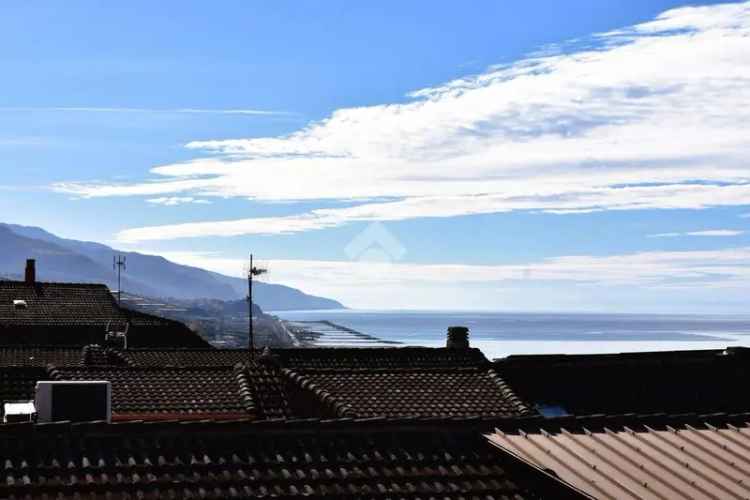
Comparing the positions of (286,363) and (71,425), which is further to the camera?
(286,363)

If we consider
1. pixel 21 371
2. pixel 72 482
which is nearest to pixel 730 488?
pixel 72 482

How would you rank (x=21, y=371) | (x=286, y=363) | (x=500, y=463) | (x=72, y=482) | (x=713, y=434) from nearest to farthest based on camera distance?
(x=72, y=482), (x=500, y=463), (x=713, y=434), (x=21, y=371), (x=286, y=363)

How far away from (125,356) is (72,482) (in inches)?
1096

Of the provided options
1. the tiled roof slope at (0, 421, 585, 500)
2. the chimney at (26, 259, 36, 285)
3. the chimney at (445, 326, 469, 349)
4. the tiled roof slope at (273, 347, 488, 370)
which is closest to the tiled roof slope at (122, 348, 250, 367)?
the tiled roof slope at (273, 347, 488, 370)

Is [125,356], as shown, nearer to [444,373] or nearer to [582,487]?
[444,373]

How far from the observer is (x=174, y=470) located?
42.1ft

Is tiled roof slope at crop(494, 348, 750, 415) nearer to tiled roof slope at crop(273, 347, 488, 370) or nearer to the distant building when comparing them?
tiled roof slope at crop(273, 347, 488, 370)

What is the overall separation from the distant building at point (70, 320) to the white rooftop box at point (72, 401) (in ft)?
132

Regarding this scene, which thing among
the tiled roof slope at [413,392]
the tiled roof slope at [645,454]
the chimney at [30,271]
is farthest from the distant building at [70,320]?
the tiled roof slope at [645,454]

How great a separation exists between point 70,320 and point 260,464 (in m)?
48.3

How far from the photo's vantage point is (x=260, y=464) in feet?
43.5

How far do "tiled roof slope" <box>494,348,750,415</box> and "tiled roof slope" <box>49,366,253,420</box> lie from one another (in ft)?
43.8

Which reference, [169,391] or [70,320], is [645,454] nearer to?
[169,391]

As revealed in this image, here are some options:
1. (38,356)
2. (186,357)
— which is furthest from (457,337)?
(38,356)
